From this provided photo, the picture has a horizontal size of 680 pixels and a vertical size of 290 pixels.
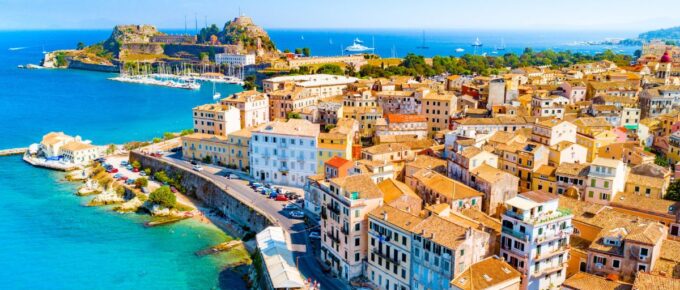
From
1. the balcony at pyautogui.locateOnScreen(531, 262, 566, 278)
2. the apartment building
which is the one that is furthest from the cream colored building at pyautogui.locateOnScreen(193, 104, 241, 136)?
the balcony at pyautogui.locateOnScreen(531, 262, 566, 278)

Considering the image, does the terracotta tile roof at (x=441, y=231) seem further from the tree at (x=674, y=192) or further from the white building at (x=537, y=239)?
the tree at (x=674, y=192)

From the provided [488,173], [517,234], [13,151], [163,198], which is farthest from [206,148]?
[517,234]

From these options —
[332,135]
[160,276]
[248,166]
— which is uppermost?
[332,135]

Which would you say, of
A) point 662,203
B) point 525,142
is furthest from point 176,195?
point 662,203

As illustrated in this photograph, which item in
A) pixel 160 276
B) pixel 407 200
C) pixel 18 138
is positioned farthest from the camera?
pixel 18 138

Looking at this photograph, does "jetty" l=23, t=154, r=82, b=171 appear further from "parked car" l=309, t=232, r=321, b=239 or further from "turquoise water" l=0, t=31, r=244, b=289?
"parked car" l=309, t=232, r=321, b=239

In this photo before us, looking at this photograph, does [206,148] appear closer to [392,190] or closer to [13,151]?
[392,190]

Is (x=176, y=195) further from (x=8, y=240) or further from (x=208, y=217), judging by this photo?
(x=8, y=240)

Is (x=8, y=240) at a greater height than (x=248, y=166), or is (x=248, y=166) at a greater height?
(x=248, y=166)
